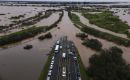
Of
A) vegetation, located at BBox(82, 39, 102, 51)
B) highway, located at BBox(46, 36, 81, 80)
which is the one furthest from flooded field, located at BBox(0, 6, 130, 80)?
highway, located at BBox(46, 36, 81, 80)

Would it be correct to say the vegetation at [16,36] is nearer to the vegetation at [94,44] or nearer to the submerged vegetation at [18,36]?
the submerged vegetation at [18,36]

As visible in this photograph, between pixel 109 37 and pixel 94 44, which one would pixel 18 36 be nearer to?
pixel 94 44

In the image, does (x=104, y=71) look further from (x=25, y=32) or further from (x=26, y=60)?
(x=25, y=32)

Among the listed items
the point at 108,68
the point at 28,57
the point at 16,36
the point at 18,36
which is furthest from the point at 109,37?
the point at 108,68

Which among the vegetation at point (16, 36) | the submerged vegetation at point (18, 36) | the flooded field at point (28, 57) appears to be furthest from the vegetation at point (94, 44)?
the vegetation at point (16, 36)

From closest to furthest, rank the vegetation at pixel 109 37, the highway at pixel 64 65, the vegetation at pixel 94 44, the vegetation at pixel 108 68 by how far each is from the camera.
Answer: the vegetation at pixel 108 68
the highway at pixel 64 65
the vegetation at pixel 94 44
the vegetation at pixel 109 37

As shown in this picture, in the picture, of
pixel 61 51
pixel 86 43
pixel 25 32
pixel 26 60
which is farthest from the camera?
pixel 25 32

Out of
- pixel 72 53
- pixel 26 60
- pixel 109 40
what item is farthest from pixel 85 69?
pixel 109 40
